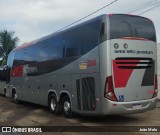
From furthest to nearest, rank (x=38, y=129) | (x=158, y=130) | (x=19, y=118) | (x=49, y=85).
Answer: (x=49, y=85) < (x=19, y=118) < (x=38, y=129) < (x=158, y=130)

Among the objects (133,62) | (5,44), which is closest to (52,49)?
(133,62)

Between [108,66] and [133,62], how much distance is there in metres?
1.10

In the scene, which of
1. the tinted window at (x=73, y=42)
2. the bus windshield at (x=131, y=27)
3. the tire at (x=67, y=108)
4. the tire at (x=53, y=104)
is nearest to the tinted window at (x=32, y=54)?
the tire at (x=53, y=104)

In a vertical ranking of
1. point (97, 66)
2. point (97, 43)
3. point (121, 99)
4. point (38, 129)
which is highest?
point (97, 43)

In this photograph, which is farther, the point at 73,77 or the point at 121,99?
the point at 73,77

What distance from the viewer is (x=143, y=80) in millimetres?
12422

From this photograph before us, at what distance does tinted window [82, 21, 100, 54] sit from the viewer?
1213cm

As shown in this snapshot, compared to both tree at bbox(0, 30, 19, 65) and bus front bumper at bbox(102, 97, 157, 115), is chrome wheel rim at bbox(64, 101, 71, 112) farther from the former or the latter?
tree at bbox(0, 30, 19, 65)

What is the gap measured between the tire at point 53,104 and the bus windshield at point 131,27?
15.6 ft

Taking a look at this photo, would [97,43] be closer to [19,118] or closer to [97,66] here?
[97,66]

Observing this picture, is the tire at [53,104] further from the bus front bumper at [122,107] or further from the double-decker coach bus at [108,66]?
the bus front bumper at [122,107]

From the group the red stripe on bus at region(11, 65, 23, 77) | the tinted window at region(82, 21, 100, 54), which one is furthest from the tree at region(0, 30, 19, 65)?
the tinted window at region(82, 21, 100, 54)

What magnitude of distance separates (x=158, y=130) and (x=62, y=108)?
528 cm

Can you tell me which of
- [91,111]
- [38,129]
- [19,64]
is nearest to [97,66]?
[91,111]
